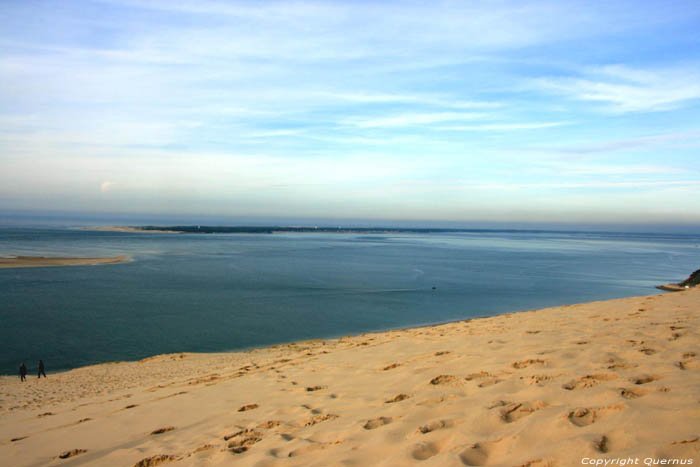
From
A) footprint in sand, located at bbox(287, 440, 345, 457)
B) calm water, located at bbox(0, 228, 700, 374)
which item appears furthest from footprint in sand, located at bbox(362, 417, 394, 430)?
calm water, located at bbox(0, 228, 700, 374)

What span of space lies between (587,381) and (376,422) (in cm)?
226

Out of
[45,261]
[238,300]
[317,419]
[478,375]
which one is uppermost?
[478,375]

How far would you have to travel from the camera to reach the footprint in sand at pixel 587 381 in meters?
4.51

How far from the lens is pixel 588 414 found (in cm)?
369

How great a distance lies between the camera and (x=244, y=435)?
15.1 ft

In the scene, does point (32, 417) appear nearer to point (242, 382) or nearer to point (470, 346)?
point (242, 382)

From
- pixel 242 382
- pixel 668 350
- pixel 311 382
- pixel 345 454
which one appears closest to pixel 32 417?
pixel 242 382

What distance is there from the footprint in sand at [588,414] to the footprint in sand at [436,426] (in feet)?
3.23

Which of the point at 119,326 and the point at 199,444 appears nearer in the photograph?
the point at 199,444

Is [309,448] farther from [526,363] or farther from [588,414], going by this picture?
[526,363]

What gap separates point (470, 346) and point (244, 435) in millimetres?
4520

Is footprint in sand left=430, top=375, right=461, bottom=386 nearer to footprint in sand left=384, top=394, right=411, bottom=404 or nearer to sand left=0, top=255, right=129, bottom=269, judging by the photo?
footprint in sand left=384, top=394, right=411, bottom=404

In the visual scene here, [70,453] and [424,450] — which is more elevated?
[424,450]

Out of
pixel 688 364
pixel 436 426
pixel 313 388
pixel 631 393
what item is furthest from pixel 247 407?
pixel 688 364
